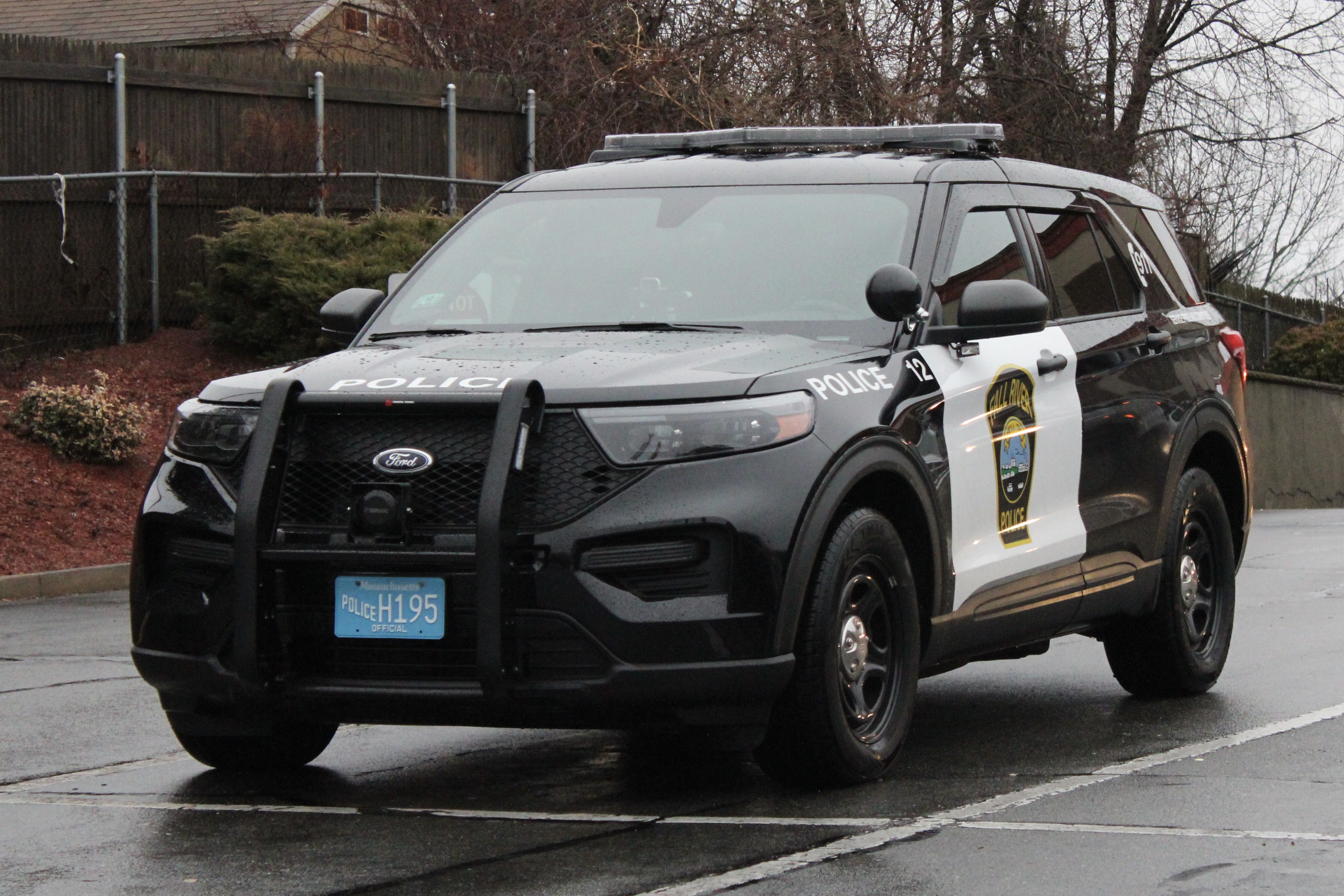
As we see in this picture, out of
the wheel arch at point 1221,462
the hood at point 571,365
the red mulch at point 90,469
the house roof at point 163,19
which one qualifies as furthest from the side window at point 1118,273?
the house roof at point 163,19

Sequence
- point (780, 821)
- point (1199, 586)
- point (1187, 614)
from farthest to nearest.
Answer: point (1199, 586) < point (1187, 614) < point (780, 821)

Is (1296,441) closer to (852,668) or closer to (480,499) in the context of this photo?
(852,668)

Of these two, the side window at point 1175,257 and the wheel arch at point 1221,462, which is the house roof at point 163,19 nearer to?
the side window at point 1175,257

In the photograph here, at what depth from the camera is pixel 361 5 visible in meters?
31.7

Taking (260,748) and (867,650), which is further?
(260,748)

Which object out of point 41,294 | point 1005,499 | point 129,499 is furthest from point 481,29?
point 1005,499

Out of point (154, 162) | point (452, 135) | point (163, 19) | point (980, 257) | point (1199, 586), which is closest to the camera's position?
point (980, 257)

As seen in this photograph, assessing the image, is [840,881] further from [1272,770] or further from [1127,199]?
[1127,199]

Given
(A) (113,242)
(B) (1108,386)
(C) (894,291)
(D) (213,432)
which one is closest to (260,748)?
(D) (213,432)

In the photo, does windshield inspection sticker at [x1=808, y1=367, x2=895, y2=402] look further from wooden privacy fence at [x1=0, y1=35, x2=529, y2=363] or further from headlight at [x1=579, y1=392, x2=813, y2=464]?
wooden privacy fence at [x1=0, y1=35, x2=529, y2=363]

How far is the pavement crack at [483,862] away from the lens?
4887mm

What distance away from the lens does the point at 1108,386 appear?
7.41 metres

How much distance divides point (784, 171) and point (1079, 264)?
4.35 ft

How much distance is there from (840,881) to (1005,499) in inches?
83.6
